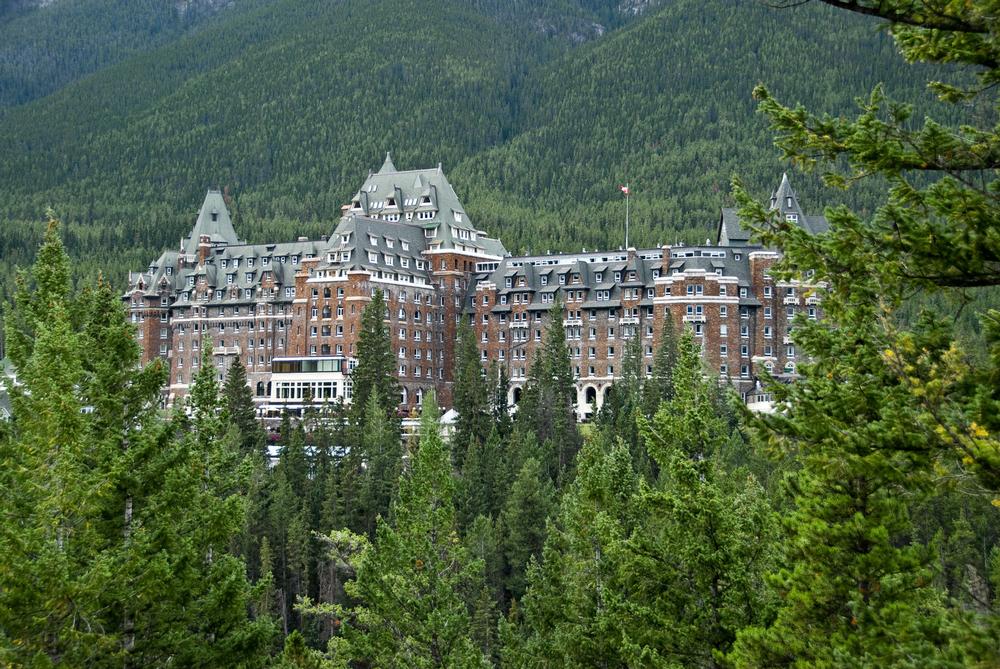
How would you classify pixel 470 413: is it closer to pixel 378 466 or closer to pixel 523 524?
pixel 378 466

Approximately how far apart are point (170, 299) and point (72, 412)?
131567mm

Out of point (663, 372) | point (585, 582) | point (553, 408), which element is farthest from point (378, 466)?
point (585, 582)

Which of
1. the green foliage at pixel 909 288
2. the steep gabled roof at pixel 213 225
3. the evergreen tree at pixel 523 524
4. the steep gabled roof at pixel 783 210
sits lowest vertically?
the evergreen tree at pixel 523 524

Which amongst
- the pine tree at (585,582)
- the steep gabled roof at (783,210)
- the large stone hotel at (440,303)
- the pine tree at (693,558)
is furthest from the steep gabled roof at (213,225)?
the pine tree at (693,558)

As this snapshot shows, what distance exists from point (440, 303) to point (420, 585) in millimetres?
98398

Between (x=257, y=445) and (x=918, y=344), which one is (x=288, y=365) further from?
(x=918, y=344)

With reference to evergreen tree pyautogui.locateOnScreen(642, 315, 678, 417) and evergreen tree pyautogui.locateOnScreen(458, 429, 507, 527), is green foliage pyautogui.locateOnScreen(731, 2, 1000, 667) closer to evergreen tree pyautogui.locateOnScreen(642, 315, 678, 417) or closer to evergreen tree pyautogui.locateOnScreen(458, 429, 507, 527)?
evergreen tree pyautogui.locateOnScreen(458, 429, 507, 527)

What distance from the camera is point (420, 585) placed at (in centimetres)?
4384

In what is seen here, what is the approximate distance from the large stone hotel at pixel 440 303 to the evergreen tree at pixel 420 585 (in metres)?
67.1

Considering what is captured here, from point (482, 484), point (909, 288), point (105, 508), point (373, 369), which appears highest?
point (909, 288)

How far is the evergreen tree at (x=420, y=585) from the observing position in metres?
42.6

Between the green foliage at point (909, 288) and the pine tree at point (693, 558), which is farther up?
the green foliage at point (909, 288)

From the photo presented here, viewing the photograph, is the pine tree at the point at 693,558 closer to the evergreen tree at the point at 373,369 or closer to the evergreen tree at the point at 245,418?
the evergreen tree at the point at 245,418

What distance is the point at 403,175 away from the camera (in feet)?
534
